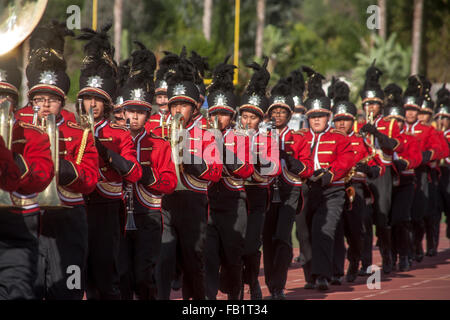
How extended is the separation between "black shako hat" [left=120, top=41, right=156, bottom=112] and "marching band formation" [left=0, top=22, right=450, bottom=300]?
2 cm

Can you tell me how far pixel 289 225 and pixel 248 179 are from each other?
38.7 inches

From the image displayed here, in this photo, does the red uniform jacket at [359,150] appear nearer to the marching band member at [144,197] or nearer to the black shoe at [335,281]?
the black shoe at [335,281]

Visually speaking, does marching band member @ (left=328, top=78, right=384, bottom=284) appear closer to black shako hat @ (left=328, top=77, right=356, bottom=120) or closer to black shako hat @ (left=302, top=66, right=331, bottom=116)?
black shako hat @ (left=328, top=77, right=356, bottom=120)

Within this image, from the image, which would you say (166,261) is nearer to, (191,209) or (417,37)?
(191,209)

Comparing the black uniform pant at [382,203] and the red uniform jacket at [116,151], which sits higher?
the red uniform jacket at [116,151]

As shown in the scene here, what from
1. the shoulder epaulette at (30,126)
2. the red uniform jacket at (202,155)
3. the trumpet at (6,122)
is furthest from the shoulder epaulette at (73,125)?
the red uniform jacket at (202,155)

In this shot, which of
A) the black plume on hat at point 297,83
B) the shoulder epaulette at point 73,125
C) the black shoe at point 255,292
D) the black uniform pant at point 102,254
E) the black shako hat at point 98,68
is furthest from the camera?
the black plume on hat at point 297,83

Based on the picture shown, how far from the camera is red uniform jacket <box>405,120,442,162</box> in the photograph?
54.3 feet

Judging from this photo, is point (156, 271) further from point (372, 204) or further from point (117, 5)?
point (117, 5)

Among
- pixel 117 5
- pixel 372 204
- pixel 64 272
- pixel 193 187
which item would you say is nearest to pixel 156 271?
pixel 193 187

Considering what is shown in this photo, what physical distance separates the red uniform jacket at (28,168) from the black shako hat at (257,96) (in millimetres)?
4560

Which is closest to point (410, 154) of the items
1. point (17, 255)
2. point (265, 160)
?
point (265, 160)

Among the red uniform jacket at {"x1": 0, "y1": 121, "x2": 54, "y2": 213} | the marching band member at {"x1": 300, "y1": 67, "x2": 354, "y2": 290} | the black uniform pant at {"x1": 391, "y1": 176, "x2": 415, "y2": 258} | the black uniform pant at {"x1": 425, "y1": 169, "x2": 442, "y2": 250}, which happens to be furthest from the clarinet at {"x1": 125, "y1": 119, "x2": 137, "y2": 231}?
the black uniform pant at {"x1": 425, "y1": 169, "x2": 442, "y2": 250}

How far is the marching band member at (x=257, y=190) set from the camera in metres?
10.9
